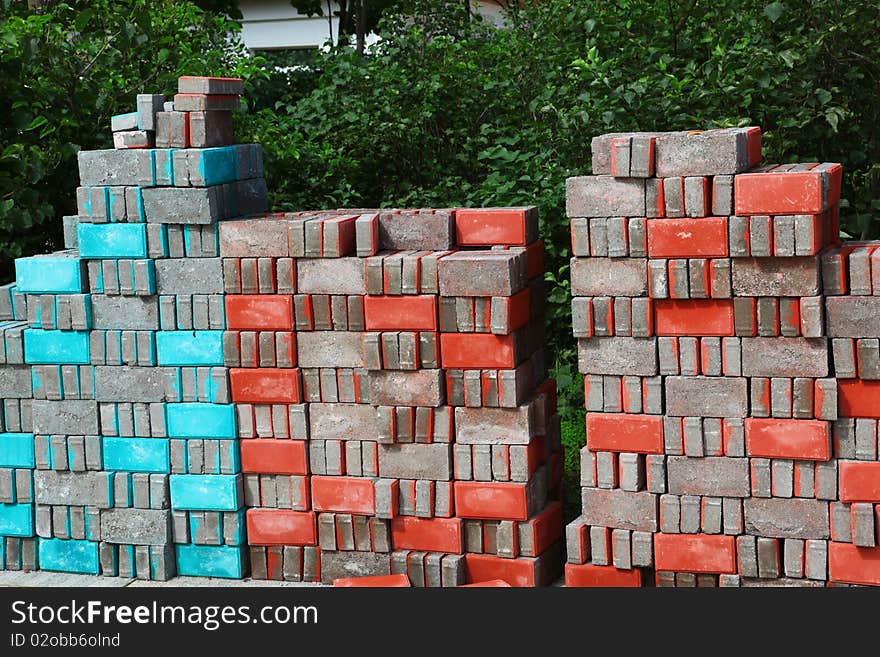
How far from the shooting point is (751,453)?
6996 mm

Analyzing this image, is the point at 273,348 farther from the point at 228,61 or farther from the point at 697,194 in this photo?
the point at 228,61

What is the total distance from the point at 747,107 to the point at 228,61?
5.88m

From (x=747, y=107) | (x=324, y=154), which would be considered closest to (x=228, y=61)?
(x=324, y=154)

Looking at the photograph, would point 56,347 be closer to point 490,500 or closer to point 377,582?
point 377,582

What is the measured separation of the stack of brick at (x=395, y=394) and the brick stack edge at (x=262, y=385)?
13 millimetres

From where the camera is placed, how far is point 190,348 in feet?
25.7

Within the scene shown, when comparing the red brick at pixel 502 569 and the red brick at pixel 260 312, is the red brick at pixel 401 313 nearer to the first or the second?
the red brick at pixel 260 312

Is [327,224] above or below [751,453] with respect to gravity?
above

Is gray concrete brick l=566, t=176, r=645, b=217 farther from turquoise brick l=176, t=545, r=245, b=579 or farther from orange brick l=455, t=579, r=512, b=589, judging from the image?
turquoise brick l=176, t=545, r=245, b=579

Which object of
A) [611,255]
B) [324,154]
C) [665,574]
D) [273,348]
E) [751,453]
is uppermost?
[324,154]

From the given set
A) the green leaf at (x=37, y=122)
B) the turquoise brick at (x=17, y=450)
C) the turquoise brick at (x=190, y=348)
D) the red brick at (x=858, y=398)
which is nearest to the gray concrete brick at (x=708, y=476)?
the red brick at (x=858, y=398)

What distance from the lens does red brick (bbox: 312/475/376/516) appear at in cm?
776

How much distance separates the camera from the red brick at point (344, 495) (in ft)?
25.5

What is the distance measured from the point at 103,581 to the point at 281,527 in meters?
1.21
